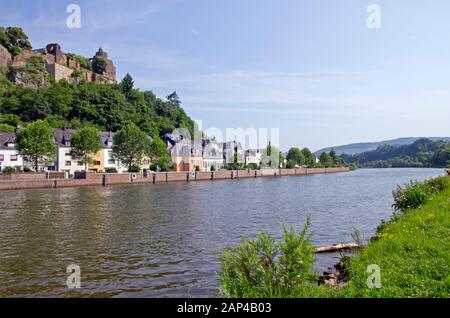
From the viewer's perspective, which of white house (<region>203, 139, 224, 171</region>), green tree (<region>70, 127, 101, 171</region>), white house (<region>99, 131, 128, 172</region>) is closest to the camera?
green tree (<region>70, 127, 101, 171</region>)

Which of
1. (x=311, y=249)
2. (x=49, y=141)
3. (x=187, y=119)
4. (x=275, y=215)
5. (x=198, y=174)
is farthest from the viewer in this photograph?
(x=187, y=119)

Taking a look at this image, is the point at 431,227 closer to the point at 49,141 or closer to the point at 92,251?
the point at 92,251

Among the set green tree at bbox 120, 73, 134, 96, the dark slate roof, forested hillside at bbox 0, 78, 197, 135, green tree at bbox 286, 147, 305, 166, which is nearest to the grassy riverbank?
the dark slate roof

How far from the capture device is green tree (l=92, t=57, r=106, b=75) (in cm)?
19462

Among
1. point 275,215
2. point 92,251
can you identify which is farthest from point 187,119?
point 92,251

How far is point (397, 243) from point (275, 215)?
20.5 m

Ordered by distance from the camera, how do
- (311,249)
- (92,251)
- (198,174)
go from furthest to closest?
1. (198,174)
2. (92,251)
3. (311,249)

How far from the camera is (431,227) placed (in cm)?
1451

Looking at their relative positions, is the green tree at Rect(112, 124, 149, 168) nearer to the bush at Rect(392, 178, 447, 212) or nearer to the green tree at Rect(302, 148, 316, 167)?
the bush at Rect(392, 178, 447, 212)

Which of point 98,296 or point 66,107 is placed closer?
point 98,296

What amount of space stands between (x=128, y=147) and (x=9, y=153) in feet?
83.0

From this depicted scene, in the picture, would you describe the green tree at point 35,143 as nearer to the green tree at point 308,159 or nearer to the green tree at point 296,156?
the green tree at point 296,156

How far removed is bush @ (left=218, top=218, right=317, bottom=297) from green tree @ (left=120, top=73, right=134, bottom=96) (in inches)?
6546

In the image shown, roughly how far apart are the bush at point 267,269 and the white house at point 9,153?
87.9 m
